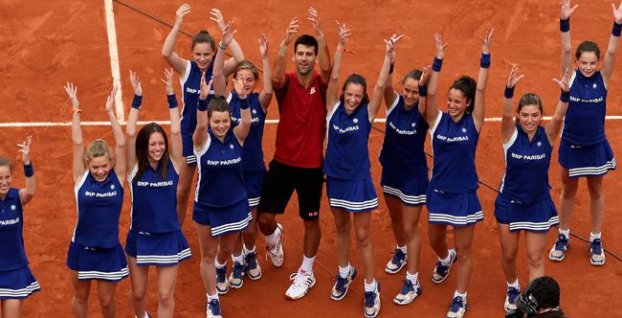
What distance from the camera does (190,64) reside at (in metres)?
14.0

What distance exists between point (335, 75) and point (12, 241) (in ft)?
11.1

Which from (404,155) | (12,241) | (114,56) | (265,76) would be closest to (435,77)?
(404,155)

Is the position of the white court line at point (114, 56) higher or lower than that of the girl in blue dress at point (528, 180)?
higher

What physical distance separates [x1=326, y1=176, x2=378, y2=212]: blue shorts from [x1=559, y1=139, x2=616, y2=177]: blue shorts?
88.4 inches

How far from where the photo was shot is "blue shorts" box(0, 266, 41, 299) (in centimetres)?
1224

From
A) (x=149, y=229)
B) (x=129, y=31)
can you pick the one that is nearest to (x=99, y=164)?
(x=149, y=229)

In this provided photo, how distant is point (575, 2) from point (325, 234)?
6126 mm

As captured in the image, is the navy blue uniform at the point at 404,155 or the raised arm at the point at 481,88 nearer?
the raised arm at the point at 481,88

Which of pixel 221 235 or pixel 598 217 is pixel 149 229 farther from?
pixel 598 217

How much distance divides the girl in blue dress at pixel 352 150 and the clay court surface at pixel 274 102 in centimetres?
95

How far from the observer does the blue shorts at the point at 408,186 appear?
43.9ft

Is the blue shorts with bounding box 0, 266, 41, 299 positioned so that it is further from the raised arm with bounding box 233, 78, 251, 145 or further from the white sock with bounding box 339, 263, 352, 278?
the white sock with bounding box 339, 263, 352, 278

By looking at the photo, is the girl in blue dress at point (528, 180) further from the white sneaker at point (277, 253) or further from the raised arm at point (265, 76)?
the white sneaker at point (277, 253)

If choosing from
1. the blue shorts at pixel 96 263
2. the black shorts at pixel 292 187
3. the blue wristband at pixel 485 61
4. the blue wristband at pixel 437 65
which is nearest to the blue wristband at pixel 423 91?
the blue wristband at pixel 437 65
